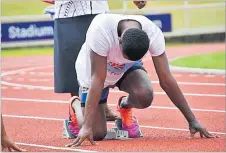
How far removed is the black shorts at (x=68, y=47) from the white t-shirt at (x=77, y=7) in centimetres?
6

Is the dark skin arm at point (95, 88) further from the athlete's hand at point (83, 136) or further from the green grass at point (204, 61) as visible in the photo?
the green grass at point (204, 61)

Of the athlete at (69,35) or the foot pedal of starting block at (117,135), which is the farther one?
the athlete at (69,35)

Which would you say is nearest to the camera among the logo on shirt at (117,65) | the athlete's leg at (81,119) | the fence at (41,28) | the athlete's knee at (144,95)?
the logo on shirt at (117,65)

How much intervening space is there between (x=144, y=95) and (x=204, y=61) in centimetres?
1042

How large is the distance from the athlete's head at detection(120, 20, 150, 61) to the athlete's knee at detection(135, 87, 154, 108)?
0.78m

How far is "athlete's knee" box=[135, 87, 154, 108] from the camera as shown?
8117 millimetres

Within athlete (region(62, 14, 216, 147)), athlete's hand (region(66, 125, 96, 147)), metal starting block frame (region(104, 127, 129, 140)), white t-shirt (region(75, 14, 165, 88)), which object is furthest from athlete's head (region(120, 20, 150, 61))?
metal starting block frame (region(104, 127, 129, 140))

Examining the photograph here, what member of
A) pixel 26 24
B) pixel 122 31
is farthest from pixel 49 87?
pixel 26 24

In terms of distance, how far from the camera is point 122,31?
770cm

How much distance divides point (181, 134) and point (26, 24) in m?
15.0

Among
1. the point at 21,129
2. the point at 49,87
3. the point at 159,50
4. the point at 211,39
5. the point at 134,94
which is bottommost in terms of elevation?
the point at 211,39

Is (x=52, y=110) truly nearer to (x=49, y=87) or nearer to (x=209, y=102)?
(x=209, y=102)

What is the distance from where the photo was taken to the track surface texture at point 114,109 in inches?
306

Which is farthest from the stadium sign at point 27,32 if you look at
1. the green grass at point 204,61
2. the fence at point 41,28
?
the green grass at point 204,61
